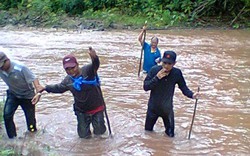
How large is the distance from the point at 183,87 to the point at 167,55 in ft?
2.12

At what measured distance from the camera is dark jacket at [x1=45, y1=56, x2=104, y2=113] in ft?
23.6

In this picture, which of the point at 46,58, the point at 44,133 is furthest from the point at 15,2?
the point at 44,133

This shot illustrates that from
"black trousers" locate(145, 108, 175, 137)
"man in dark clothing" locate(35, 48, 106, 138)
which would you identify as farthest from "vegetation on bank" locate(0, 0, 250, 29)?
"man in dark clothing" locate(35, 48, 106, 138)

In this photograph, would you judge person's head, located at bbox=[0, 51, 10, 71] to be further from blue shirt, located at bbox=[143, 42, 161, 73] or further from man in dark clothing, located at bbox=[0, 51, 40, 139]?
blue shirt, located at bbox=[143, 42, 161, 73]

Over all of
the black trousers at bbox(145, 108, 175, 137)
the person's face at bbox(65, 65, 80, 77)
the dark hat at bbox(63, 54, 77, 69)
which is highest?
the dark hat at bbox(63, 54, 77, 69)

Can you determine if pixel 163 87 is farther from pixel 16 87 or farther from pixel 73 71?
pixel 16 87

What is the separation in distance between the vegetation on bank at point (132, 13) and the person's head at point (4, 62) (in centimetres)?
1591

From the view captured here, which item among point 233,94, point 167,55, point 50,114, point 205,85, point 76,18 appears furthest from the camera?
point 76,18

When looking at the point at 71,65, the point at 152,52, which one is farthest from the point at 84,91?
the point at 152,52

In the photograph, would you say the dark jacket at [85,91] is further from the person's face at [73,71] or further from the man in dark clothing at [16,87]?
the man in dark clothing at [16,87]

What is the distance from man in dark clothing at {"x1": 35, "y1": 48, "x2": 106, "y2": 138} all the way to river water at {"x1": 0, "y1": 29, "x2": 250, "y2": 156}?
318 mm

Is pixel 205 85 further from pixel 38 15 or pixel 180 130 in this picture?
pixel 38 15

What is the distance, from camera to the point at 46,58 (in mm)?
15078

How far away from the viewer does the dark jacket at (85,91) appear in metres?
7.19
